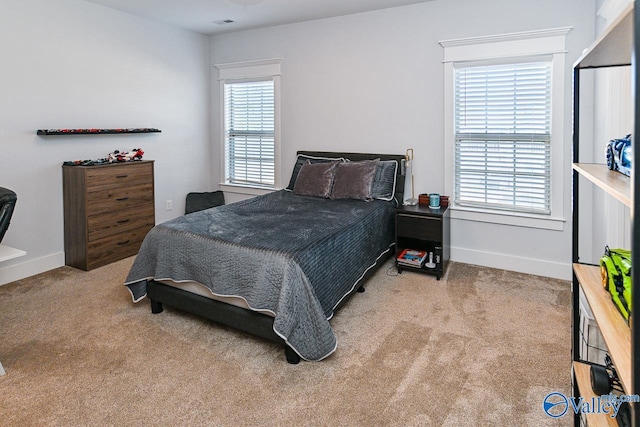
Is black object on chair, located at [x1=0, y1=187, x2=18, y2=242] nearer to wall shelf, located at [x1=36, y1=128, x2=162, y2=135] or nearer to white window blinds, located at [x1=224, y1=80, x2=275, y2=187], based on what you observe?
wall shelf, located at [x1=36, y1=128, x2=162, y2=135]

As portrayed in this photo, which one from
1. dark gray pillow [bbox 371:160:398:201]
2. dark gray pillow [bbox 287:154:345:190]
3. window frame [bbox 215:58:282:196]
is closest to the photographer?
dark gray pillow [bbox 371:160:398:201]

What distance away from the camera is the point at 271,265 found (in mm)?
2402

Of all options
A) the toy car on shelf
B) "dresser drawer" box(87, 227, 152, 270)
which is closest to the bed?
"dresser drawer" box(87, 227, 152, 270)

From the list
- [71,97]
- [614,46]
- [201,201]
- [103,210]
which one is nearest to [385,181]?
[201,201]

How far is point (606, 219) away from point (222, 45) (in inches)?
182

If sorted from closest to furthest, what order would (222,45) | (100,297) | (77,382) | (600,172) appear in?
(600,172)
(77,382)
(100,297)
(222,45)

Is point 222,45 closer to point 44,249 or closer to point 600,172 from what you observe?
point 44,249

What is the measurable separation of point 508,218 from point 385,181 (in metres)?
1.17

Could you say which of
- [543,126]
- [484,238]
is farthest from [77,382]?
[543,126]

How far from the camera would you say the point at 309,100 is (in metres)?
4.79

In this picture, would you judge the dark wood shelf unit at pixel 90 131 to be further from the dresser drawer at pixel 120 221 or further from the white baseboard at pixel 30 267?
the white baseboard at pixel 30 267

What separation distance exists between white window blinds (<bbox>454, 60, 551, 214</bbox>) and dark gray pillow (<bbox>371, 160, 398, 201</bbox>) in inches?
23.6

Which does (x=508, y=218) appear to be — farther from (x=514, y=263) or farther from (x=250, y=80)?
(x=250, y=80)

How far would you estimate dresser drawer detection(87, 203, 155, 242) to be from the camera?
394 cm
